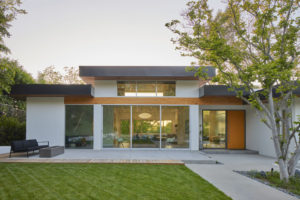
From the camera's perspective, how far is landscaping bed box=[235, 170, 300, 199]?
492cm

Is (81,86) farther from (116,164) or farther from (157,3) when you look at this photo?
(157,3)

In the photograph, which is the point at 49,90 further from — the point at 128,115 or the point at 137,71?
the point at 137,71

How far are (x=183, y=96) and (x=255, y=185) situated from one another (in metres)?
6.68

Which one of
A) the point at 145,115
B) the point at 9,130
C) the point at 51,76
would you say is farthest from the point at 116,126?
the point at 51,76

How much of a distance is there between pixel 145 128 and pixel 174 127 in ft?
5.51

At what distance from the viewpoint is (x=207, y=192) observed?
4559 mm

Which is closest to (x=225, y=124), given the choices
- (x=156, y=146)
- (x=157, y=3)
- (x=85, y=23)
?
(x=156, y=146)

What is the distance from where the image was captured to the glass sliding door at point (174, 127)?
11117mm

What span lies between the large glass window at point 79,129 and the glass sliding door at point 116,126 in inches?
34.0

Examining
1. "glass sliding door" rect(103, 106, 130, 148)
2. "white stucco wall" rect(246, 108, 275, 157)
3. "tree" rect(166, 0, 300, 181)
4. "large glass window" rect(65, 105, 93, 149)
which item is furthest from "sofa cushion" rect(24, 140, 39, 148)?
"white stucco wall" rect(246, 108, 275, 157)

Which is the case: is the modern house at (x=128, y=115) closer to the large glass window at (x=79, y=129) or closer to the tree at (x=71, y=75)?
the large glass window at (x=79, y=129)

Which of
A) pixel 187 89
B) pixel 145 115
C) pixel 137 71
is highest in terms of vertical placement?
pixel 137 71

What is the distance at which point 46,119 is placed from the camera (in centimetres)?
→ 1106

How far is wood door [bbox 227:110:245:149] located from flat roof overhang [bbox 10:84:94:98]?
335 inches
